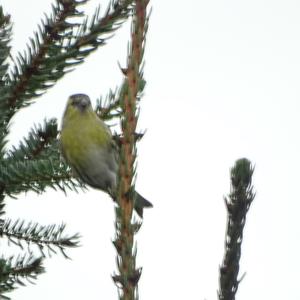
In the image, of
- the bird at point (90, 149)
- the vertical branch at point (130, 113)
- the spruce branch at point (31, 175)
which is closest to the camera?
the vertical branch at point (130, 113)

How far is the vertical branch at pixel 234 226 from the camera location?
1342 millimetres

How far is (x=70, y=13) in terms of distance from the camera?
2.23 m

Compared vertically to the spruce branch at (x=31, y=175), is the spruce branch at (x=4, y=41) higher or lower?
higher

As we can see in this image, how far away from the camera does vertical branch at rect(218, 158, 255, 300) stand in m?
1.34

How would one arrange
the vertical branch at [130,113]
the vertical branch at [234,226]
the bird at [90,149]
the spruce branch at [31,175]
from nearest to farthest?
the vertical branch at [234,226], the vertical branch at [130,113], the spruce branch at [31,175], the bird at [90,149]

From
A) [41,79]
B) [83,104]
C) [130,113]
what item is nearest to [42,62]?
[41,79]

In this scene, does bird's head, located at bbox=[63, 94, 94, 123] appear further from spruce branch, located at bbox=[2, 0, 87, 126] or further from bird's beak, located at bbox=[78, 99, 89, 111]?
spruce branch, located at bbox=[2, 0, 87, 126]

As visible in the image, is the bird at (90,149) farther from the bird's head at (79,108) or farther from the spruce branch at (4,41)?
the spruce branch at (4,41)

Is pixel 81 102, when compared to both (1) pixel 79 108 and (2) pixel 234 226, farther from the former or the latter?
(2) pixel 234 226

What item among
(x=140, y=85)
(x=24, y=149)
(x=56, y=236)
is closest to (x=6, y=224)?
(x=56, y=236)

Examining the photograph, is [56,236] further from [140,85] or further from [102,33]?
→ [140,85]

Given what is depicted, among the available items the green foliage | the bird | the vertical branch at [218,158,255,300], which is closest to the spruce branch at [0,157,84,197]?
the green foliage

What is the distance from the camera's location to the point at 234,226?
1378 millimetres

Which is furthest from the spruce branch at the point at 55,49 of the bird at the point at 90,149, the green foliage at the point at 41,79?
the bird at the point at 90,149
